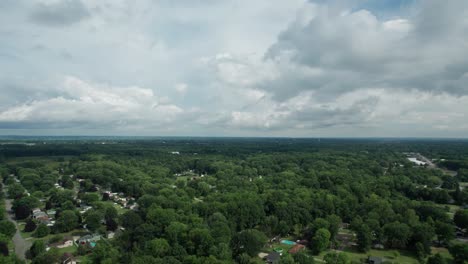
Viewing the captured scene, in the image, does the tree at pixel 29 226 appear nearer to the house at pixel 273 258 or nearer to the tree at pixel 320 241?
the house at pixel 273 258

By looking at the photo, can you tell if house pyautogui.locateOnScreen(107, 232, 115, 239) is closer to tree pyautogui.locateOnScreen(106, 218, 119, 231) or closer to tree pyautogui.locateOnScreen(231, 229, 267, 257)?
tree pyautogui.locateOnScreen(106, 218, 119, 231)

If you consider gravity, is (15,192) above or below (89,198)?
above

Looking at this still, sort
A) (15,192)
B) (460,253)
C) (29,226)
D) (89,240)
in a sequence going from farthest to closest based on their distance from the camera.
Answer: (15,192), (29,226), (89,240), (460,253)

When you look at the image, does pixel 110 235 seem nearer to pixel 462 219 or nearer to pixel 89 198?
pixel 89 198

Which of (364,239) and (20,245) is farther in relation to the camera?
(20,245)

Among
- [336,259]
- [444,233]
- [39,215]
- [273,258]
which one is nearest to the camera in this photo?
[336,259]

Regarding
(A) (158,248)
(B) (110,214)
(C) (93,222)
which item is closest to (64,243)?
(C) (93,222)

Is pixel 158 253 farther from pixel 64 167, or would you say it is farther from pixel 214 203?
pixel 64 167
